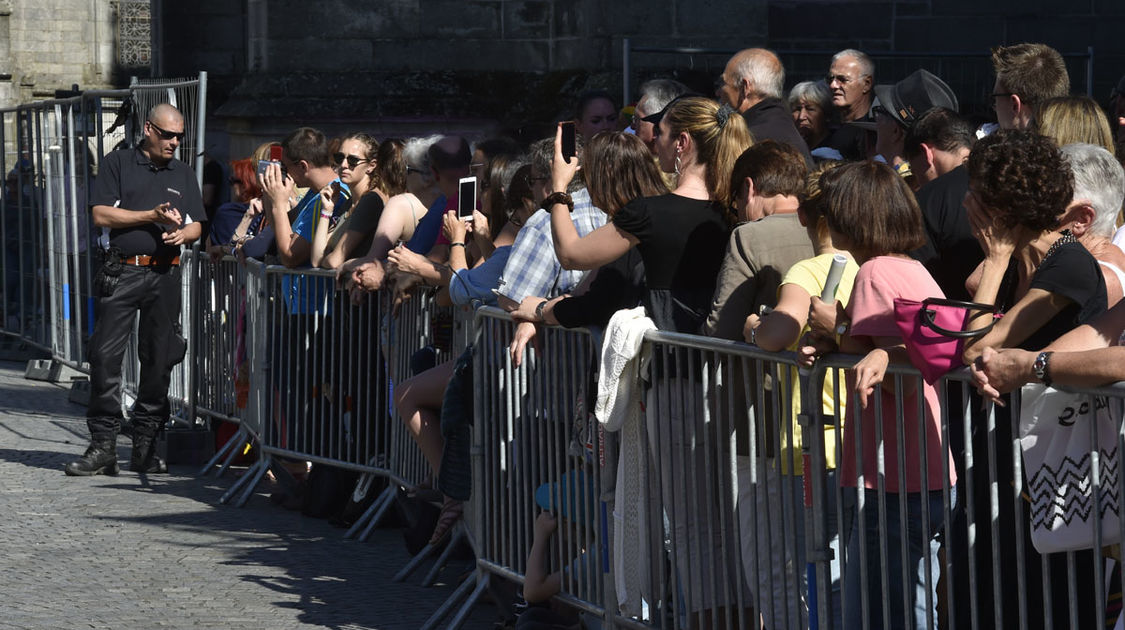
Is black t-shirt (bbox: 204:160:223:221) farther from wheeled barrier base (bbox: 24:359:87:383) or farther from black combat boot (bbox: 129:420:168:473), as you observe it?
black combat boot (bbox: 129:420:168:473)

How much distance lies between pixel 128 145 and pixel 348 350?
3768mm

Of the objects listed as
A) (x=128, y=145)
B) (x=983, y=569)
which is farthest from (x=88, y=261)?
(x=983, y=569)

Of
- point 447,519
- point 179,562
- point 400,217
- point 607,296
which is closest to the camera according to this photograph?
point 607,296

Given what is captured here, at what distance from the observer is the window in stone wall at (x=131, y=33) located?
127 ft

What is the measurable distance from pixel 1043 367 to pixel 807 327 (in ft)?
3.81

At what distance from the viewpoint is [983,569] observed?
421cm

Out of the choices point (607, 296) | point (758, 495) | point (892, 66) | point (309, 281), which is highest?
point (892, 66)

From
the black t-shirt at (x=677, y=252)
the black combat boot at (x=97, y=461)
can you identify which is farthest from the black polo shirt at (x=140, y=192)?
the black t-shirt at (x=677, y=252)

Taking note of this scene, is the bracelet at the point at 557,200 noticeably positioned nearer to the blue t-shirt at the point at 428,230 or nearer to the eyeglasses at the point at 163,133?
the blue t-shirt at the point at 428,230

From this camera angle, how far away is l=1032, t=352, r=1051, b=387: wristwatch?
12.4 feet

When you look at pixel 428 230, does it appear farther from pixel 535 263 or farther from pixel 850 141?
pixel 850 141

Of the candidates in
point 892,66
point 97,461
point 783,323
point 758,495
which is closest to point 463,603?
point 758,495

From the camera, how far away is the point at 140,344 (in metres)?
10.3

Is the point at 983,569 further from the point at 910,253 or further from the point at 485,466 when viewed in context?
the point at 485,466
